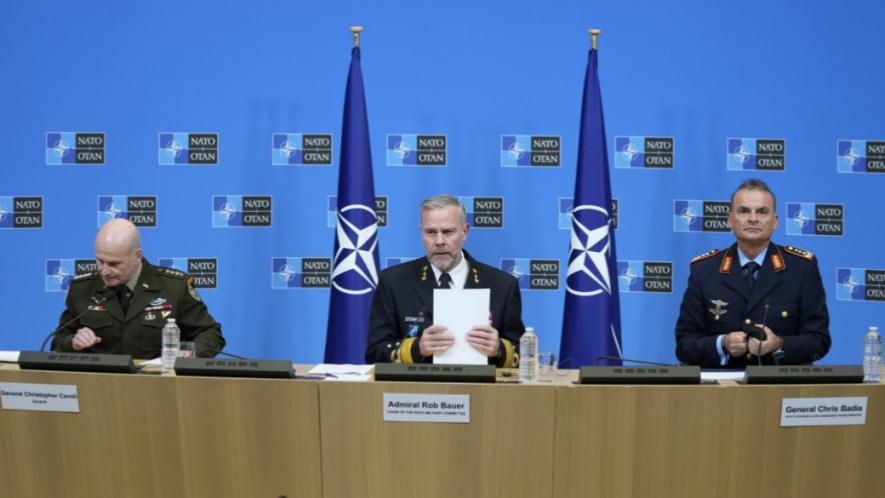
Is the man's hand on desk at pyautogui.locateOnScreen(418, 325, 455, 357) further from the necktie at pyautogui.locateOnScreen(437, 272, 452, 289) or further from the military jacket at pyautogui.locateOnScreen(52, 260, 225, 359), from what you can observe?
the military jacket at pyautogui.locateOnScreen(52, 260, 225, 359)

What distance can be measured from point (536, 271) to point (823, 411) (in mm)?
2760

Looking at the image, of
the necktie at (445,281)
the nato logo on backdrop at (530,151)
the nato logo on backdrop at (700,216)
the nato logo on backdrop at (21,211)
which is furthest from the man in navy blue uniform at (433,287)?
the nato logo on backdrop at (21,211)

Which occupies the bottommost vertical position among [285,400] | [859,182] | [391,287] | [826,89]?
[285,400]

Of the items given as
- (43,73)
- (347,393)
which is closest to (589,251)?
(347,393)

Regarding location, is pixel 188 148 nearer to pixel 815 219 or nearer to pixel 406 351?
pixel 406 351

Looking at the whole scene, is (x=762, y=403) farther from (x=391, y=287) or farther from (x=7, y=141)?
(x=7, y=141)

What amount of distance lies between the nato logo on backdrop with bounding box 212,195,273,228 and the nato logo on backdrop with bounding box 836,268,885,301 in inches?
143

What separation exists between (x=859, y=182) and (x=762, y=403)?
3128 mm

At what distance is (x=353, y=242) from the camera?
484cm

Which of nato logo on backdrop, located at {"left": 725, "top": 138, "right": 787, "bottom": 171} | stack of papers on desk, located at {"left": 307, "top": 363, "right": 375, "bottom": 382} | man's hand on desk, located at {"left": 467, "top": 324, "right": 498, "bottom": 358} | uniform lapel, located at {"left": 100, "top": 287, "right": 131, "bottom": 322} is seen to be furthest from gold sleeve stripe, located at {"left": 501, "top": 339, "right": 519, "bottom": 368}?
nato logo on backdrop, located at {"left": 725, "top": 138, "right": 787, "bottom": 171}

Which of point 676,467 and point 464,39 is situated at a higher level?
point 464,39

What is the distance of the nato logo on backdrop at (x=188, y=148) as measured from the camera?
544 cm

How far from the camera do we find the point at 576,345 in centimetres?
477

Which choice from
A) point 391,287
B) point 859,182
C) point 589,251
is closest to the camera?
point 391,287
